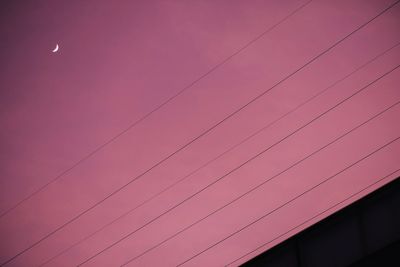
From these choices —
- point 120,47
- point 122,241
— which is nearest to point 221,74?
point 120,47

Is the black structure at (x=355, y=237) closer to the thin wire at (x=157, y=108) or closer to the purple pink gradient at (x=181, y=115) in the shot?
the purple pink gradient at (x=181, y=115)

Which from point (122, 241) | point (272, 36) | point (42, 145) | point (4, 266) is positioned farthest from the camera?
point (4, 266)

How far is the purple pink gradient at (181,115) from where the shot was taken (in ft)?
14.1

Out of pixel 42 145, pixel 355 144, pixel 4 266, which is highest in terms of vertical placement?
pixel 355 144

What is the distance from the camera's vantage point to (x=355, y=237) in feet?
13.2

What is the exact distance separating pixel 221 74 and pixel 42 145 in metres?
2.32

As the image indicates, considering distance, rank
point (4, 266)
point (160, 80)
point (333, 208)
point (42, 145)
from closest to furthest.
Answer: point (160, 80) → point (42, 145) → point (333, 208) → point (4, 266)

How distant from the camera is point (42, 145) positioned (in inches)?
205

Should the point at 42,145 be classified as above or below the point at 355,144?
below

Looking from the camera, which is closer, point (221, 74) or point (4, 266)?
point (221, 74)

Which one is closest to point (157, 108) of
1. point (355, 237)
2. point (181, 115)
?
point (181, 115)

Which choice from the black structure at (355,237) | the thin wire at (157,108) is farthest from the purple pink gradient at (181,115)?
the black structure at (355,237)

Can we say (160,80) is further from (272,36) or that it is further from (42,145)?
(42,145)

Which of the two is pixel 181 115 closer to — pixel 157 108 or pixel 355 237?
pixel 157 108
